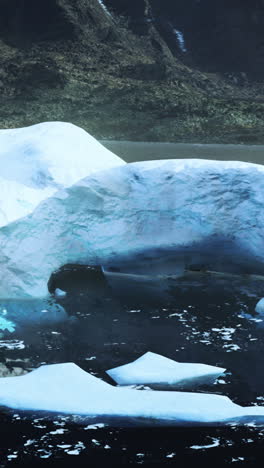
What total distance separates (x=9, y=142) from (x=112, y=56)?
54.3 metres

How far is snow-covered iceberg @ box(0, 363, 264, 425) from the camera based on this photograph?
495 centimetres

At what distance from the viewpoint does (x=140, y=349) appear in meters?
6.38

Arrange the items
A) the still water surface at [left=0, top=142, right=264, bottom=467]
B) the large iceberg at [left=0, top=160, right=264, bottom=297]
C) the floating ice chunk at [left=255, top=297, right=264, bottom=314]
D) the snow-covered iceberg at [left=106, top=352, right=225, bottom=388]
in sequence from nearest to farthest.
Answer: the still water surface at [left=0, top=142, right=264, bottom=467]
the snow-covered iceberg at [left=106, top=352, right=225, bottom=388]
the floating ice chunk at [left=255, top=297, right=264, bottom=314]
the large iceberg at [left=0, top=160, right=264, bottom=297]

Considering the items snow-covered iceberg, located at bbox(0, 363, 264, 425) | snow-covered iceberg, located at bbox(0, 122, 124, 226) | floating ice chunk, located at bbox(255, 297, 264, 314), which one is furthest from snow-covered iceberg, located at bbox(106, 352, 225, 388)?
snow-covered iceberg, located at bbox(0, 122, 124, 226)

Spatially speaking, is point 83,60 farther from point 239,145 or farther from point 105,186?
point 105,186

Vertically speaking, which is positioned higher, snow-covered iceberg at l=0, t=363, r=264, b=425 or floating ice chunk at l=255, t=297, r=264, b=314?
snow-covered iceberg at l=0, t=363, r=264, b=425

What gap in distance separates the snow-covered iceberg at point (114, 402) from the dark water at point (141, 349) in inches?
3.3

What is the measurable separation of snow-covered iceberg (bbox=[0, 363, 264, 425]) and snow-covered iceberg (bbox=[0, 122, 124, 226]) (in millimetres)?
2986

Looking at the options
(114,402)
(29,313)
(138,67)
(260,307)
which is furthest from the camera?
(138,67)

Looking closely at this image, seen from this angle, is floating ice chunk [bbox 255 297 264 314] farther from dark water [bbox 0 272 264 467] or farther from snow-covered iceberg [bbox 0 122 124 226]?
snow-covered iceberg [bbox 0 122 124 226]

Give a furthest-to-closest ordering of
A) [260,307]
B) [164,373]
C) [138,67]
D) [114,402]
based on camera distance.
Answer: [138,67], [260,307], [164,373], [114,402]

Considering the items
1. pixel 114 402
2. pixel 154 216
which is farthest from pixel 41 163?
pixel 114 402

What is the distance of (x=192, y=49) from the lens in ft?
261

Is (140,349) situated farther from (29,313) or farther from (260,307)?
(260,307)
